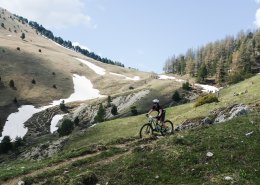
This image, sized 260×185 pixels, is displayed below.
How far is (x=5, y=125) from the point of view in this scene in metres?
112

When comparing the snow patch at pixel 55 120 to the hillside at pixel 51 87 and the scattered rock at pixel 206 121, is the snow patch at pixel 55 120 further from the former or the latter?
the scattered rock at pixel 206 121

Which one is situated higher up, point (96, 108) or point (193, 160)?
point (193, 160)

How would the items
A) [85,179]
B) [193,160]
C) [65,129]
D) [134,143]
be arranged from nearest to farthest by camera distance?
[85,179] → [193,160] → [134,143] → [65,129]

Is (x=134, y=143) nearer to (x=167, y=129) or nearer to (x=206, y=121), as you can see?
(x=167, y=129)

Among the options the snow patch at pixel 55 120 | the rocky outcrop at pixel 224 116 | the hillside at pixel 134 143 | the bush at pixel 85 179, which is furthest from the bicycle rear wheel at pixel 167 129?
the snow patch at pixel 55 120

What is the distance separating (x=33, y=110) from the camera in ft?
421

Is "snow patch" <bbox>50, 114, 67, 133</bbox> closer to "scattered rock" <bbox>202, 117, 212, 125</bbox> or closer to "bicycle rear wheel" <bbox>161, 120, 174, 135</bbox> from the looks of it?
"scattered rock" <bbox>202, 117, 212, 125</bbox>

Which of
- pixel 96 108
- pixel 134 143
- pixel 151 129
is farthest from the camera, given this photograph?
pixel 96 108

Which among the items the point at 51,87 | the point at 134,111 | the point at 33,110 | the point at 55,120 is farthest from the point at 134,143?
the point at 51,87

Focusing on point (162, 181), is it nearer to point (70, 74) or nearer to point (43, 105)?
point (43, 105)

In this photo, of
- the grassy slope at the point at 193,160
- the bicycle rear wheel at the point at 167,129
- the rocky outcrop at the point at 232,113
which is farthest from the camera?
the rocky outcrop at the point at 232,113

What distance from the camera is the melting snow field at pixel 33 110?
107m

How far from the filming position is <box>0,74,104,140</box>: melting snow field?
107438mm

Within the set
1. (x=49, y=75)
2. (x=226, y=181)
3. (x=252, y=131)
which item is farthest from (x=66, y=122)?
(x=49, y=75)
